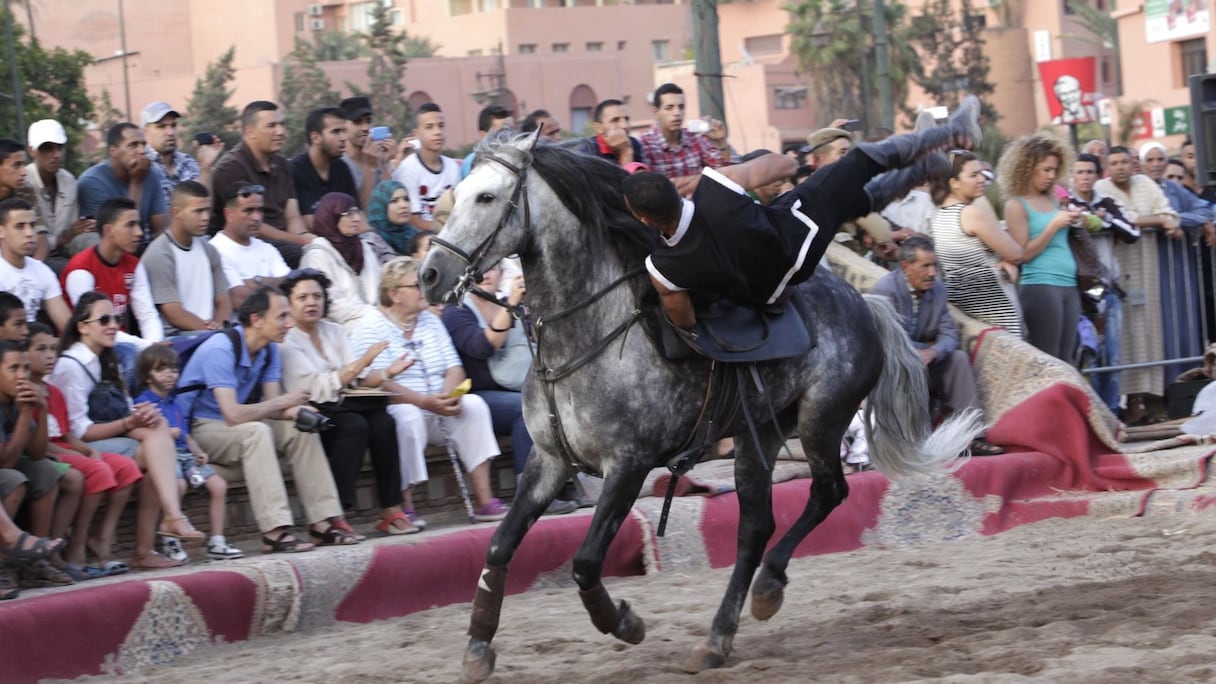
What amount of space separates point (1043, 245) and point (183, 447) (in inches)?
253

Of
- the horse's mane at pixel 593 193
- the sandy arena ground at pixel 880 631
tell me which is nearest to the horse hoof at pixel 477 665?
the sandy arena ground at pixel 880 631

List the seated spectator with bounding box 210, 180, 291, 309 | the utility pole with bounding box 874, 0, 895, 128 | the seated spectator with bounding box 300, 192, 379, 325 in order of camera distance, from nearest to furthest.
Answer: the seated spectator with bounding box 210, 180, 291, 309
the seated spectator with bounding box 300, 192, 379, 325
the utility pole with bounding box 874, 0, 895, 128

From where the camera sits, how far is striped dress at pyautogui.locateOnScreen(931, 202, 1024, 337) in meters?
11.1

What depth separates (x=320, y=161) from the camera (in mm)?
10875

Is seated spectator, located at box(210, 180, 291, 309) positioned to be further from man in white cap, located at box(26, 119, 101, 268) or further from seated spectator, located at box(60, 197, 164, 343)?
man in white cap, located at box(26, 119, 101, 268)

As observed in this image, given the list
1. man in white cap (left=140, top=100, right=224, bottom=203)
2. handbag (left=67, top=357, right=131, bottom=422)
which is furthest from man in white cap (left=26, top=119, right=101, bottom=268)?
handbag (left=67, top=357, right=131, bottom=422)

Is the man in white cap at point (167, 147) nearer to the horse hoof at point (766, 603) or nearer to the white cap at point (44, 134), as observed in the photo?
the white cap at point (44, 134)

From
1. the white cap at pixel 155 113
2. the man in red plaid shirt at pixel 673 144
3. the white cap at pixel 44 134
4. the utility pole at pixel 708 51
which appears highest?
the utility pole at pixel 708 51

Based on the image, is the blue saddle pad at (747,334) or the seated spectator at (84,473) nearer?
the blue saddle pad at (747,334)

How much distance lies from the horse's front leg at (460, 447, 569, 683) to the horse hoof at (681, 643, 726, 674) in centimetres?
79

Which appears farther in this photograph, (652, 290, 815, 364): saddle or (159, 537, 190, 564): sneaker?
(159, 537, 190, 564): sneaker

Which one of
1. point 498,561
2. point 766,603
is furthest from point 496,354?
point 498,561

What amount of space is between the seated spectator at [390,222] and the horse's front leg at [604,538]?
449cm

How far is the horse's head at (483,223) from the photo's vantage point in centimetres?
583
